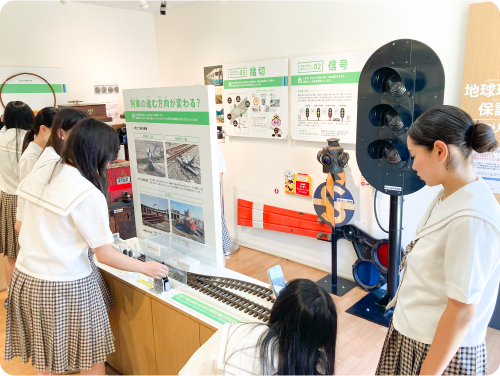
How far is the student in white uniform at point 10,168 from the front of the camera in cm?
315

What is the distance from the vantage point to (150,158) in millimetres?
2338

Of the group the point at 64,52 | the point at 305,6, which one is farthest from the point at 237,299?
the point at 64,52

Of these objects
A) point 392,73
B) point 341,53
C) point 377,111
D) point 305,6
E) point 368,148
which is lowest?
point 368,148

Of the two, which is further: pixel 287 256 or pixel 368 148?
pixel 287 256

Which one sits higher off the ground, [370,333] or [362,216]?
[362,216]

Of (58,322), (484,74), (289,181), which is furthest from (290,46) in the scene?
(58,322)

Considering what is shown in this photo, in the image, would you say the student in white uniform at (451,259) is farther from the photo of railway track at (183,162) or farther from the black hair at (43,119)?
the black hair at (43,119)

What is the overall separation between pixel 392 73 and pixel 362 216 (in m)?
1.43

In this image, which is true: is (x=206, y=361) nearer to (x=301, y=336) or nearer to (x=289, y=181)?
(x=301, y=336)

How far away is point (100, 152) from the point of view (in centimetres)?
179

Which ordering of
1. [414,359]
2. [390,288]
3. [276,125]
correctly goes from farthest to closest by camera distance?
[276,125], [390,288], [414,359]

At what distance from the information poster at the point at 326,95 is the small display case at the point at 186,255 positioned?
1.95 metres

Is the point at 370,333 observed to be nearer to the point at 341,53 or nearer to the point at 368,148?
A: the point at 368,148

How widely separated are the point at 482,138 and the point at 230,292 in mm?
1263
